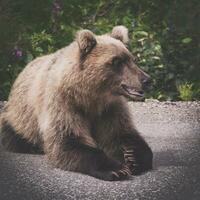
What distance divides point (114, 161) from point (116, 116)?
60cm

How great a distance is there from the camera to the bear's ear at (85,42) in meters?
5.94

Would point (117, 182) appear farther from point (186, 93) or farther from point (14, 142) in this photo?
point (186, 93)

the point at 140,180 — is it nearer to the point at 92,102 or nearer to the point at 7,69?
the point at 92,102

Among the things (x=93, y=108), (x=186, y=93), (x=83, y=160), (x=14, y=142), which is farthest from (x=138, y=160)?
(x=186, y=93)

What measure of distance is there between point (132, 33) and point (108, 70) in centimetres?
449

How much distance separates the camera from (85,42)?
5.94 m

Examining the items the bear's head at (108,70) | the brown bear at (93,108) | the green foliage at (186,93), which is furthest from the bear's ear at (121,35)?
the green foliage at (186,93)

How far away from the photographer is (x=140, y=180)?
5.65 m

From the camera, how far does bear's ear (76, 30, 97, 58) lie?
5941 millimetres

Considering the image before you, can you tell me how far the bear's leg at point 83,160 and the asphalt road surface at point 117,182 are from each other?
0.05 metres

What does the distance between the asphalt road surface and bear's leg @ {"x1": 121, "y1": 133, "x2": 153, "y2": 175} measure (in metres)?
0.08

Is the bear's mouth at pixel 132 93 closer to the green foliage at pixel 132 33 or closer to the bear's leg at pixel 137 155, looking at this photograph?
the bear's leg at pixel 137 155

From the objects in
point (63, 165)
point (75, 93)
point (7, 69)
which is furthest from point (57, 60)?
point (7, 69)

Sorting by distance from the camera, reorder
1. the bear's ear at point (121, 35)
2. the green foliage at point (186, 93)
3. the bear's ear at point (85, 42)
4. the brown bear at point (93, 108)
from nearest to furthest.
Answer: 1. the brown bear at point (93, 108)
2. the bear's ear at point (85, 42)
3. the bear's ear at point (121, 35)
4. the green foliage at point (186, 93)
